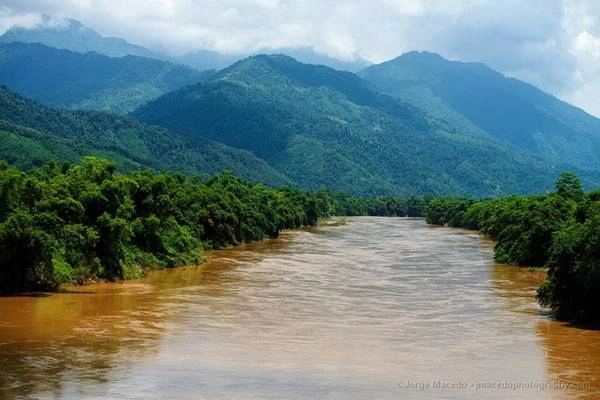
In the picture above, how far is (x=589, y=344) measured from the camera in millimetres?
30797

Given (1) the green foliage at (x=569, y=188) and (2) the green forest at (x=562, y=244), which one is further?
(1) the green foliage at (x=569, y=188)

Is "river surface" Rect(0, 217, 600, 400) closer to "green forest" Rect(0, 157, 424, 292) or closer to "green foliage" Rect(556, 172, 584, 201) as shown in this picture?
"green forest" Rect(0, 157, 424, 292)

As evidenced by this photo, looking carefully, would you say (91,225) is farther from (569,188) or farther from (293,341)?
(569,188)

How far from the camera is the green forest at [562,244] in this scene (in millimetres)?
34125

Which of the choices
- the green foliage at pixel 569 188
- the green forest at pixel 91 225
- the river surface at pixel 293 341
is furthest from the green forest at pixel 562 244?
the green forest at pixel 91 225

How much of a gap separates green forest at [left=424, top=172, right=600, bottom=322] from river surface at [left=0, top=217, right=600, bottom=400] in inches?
60.6

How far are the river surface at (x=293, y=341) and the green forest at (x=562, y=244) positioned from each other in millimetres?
1538

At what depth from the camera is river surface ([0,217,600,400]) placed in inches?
924

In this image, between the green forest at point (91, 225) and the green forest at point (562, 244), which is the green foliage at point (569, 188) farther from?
the green forest at point (91, 225)

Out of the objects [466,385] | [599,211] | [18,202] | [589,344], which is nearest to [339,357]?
[466,385]

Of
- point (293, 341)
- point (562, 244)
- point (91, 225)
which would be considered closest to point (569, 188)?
point (562, 244)

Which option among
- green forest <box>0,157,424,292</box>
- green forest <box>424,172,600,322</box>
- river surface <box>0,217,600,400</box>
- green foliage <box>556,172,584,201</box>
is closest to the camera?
river surface <box>0,217,600,400</box>

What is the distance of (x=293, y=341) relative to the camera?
31.1 m

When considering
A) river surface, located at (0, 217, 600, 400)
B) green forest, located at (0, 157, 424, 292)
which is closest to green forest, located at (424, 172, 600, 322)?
river surface, located at (0, 217, 600, 400)
